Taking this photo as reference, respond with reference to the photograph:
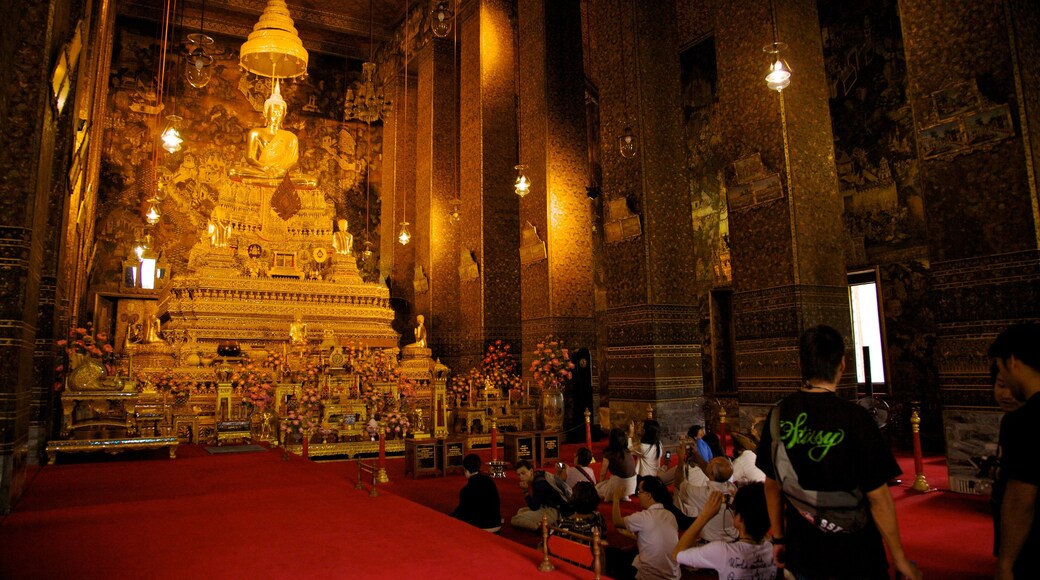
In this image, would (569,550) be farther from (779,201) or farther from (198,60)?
(198,60)

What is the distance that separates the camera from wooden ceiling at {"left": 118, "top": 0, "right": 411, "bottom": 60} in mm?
18359

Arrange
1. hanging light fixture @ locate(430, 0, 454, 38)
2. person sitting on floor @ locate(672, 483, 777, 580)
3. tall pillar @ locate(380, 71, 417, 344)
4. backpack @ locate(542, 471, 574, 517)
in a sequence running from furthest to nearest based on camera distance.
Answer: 1. tall pillar @ locate(380, 71, 417, 344)
2. hanging light fixture @ locate(430, 0, 454, 38)
3. backpack @ locate(542, 471, 574, 517)
4. person sitting on floor @ locate(672, 483, 777, 580)

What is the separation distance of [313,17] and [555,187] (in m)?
12.3

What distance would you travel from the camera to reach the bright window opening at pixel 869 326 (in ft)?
→ 36.0

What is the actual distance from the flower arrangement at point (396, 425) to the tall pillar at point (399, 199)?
25.1 ft

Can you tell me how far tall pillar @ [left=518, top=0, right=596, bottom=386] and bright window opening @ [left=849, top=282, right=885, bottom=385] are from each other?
478cm

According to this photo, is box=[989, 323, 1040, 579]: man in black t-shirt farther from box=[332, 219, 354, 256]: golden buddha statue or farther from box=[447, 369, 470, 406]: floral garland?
box=[332, 219, 354, 256]: golden buddha statue

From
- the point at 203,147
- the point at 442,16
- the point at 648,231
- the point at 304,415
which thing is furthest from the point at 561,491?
the point at 203,147

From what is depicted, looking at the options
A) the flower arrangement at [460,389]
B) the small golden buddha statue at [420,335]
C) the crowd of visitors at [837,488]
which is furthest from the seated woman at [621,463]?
the small golden buddha statue at [420,335]

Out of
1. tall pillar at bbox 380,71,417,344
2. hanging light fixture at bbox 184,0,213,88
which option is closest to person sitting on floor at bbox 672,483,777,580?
hanging light fixture at bbox 184,0,213,88

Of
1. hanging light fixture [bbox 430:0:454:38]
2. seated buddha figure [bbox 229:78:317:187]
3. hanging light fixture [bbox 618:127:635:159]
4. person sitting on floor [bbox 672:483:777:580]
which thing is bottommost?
person sitting on floor [bbox 672:483:777:580]

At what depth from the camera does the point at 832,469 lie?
7.23ft

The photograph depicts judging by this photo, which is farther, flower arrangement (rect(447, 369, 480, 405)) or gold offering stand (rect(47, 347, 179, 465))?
flower arrangement (rect(447, 369, 480, 405))

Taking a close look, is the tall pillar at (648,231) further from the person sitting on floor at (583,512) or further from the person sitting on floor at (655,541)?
the person sitting on floor at (655,541)
